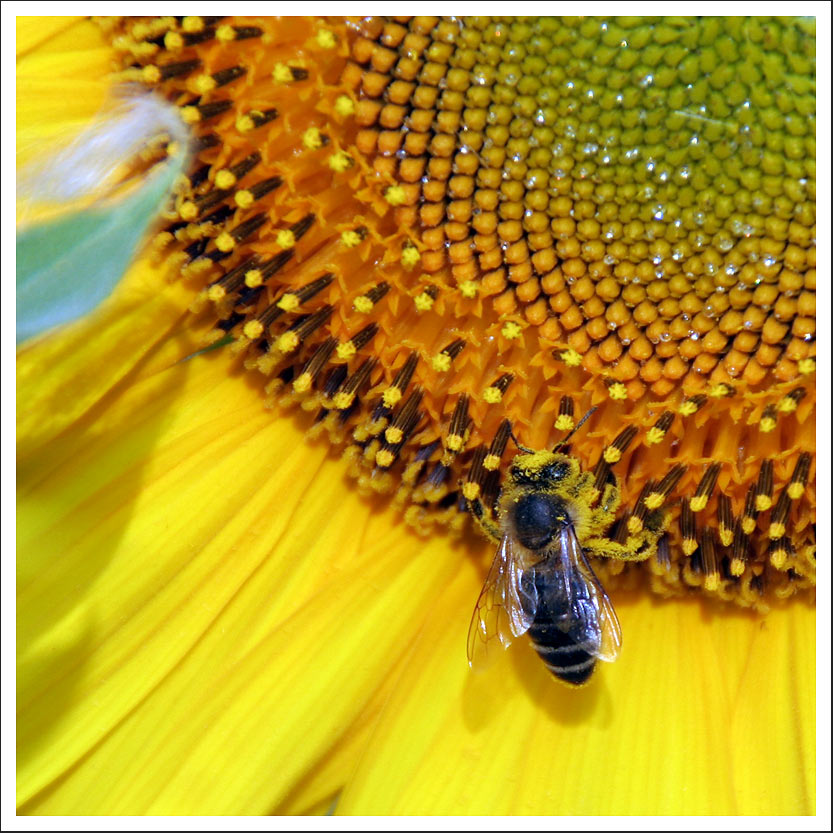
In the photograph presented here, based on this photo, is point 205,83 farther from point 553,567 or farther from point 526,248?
point 553,567

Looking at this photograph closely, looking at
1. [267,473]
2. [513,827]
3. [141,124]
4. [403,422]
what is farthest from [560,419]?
[141,124]

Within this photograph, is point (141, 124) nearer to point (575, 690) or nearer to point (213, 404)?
point (213, 404)

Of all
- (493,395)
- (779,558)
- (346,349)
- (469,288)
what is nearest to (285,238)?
(346,349)

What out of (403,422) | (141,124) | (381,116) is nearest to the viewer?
(381,116)

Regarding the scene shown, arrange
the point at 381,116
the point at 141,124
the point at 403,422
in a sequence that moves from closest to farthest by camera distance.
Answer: the point at 381,116 < the point at 141,124 < the point at 403,422

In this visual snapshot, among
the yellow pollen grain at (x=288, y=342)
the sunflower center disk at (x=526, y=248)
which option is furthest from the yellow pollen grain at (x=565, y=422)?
the yellow pollen grain at (x=288, y=342)

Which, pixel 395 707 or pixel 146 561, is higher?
pixel 146 561

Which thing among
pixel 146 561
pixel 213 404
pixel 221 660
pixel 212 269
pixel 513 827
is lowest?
pixel 513 827

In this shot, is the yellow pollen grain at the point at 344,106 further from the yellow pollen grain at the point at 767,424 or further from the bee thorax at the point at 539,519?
the yellow pollen grain at the point at 767,424
